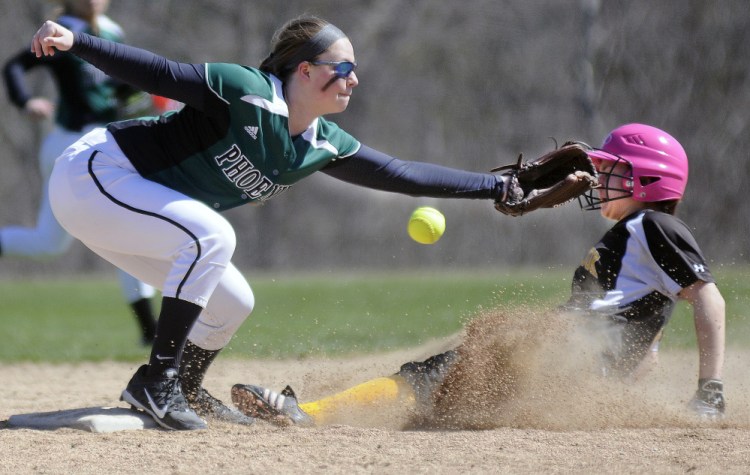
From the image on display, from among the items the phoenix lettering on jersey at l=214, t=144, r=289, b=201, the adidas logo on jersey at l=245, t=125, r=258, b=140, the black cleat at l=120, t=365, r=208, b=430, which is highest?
the adidas logo on jersey at l=245, t=125, r=258, b=140

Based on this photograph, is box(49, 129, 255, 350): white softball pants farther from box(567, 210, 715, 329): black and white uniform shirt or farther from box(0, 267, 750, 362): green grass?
box(567, 210, 715, 329): black and white uniform shirt

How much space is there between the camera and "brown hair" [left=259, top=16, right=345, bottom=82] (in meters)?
3.46

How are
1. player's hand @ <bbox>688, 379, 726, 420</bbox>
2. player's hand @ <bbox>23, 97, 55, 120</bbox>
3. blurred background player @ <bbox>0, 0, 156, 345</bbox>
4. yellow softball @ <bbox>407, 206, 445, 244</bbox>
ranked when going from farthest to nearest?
1. player's hand @ <bbox>23, 97, 55, 120</bbox>
2. blurred background player @ <bbox>0, 0, 156, 345</bbox>
3. yellow softball @ <bbox>407, 206, 445, 244</bbox>
4. player's hand @ <bbox>688, 379, 726, 420</bbox>

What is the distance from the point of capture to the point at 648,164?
13.1ft

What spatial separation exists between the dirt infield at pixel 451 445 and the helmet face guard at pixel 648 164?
2.63 feet

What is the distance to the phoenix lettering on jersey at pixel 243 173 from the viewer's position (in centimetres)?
339

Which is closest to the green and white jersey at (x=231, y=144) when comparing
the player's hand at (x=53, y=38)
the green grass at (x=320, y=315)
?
the player's hand at (x=53, y=38)

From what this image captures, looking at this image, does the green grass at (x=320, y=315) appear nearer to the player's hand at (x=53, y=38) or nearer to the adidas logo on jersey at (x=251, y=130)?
the adidas logo on jersey at (x=251, y=130)

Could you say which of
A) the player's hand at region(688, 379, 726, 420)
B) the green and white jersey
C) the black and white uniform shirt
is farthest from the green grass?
the green and white jersey

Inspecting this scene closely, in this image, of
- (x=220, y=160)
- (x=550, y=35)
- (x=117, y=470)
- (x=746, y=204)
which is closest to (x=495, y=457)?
(x=117, y=470)

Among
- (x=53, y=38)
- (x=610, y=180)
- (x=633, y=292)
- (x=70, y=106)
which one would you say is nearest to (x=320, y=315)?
(x=70, y=106)

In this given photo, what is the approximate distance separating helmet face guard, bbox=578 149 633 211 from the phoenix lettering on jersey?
137 cm

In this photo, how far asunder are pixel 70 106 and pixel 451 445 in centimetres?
385

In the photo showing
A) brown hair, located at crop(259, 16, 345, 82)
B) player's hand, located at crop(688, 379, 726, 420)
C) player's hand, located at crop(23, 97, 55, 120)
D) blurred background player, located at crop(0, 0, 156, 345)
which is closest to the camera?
brown hair, located at crop(259, 16, 345, 82)
